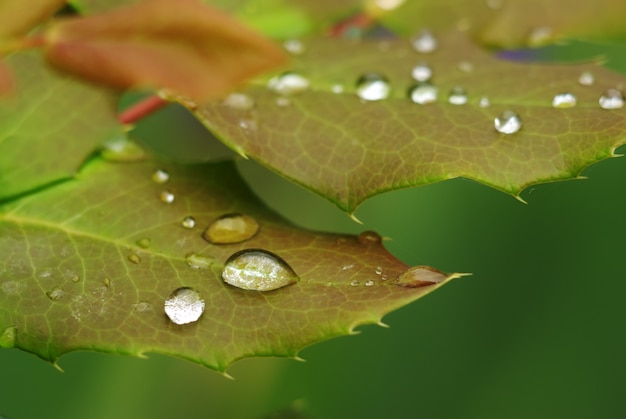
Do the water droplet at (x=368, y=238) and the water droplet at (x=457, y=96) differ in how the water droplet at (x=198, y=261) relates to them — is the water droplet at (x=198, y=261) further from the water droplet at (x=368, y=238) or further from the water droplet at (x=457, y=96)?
the water droplet at (x=457, y=96)

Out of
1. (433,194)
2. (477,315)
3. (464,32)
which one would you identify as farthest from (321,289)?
(433,194)

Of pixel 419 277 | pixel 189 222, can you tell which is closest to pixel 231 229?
pixel 189 222

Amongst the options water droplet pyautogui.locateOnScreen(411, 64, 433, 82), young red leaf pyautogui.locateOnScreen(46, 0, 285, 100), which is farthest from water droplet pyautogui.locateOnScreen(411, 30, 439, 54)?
young red leaf pyautogui.locateOnScreen(46, 0, 285, 100)

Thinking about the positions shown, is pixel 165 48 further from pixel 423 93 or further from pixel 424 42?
pixel 424 42

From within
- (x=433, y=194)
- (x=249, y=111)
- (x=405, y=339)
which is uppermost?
(x=249, y=111)

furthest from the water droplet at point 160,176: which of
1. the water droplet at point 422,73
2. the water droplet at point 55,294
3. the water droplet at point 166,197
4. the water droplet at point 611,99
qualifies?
the water droplet at point 611,99

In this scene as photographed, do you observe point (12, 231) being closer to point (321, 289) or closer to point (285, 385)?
point (321, 289)
